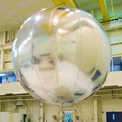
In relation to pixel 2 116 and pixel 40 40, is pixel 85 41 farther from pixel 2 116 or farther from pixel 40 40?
pixel 2 116

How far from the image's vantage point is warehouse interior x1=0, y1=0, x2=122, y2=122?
41.0 ft

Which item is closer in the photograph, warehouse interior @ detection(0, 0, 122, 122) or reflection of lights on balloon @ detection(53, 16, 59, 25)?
reflection of lights on balloon @ detection(53, 16, 59, 25)

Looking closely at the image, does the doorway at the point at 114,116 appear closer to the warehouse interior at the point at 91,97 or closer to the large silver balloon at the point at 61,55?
the warehouse interior at the point at 91,97

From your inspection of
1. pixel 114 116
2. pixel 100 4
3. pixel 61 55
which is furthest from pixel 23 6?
pixel 61 55

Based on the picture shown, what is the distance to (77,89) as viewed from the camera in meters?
1.79

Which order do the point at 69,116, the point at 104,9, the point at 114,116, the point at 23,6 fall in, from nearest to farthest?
the point at 104,9, the point at 114,116, the point at 23,6, the point at 69,116

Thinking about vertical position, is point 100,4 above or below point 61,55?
above

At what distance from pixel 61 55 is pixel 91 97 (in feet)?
38.6

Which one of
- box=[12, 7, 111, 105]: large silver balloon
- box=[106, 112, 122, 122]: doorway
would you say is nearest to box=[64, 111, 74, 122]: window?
box=[106, 112, 122, 122]: doorway

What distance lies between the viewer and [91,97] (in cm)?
1310

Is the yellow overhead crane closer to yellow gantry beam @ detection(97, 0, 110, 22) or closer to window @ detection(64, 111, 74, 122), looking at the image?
yellow gantry beam @ detection(97, 0, 110, 22)

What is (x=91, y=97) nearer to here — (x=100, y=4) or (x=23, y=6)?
(x=100, y=4)

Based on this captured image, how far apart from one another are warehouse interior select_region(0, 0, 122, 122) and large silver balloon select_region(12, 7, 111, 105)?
8948 mm

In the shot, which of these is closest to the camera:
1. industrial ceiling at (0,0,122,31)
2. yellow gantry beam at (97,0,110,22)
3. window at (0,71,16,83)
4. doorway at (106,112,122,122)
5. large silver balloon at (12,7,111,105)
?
large silver balloon at (12,7,111,105)
